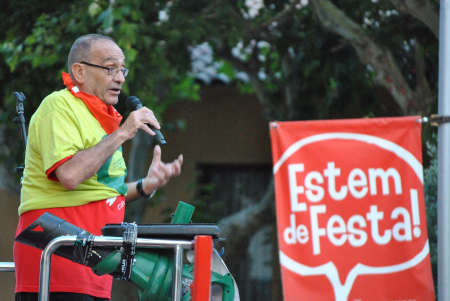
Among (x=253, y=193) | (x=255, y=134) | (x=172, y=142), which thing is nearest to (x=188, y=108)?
(x=172, y=142)

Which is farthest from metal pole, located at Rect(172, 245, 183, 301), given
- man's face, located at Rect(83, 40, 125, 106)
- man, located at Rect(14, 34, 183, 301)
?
man's face, located at Rect(83, 40, 125, 106)

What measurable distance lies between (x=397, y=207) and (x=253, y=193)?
16.2 feet

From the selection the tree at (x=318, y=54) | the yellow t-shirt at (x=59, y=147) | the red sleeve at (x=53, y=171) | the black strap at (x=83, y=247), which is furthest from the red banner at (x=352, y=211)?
the black strap at (x=83, y=247)

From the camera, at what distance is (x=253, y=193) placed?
28.7 feet

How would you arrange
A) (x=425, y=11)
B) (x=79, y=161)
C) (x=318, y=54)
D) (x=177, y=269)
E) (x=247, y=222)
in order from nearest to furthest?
(x=177, y=269)
(x=79, y=161)
(x=425, y=11)
(x=318, y=54)
(x=247, y=222)

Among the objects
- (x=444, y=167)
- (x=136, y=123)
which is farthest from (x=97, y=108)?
(x=444, y=167)

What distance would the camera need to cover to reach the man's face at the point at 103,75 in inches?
95.0

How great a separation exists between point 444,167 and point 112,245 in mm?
2446

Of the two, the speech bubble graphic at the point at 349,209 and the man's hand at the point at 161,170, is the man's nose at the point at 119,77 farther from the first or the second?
the speech bubble graphic at the point at 349,209

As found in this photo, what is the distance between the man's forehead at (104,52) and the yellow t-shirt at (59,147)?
208mm

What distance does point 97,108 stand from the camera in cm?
235

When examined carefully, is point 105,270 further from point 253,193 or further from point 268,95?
point 253,193

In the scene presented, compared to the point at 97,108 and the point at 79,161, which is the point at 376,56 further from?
the point at 79,161

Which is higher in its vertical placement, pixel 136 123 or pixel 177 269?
pixel 136 123
